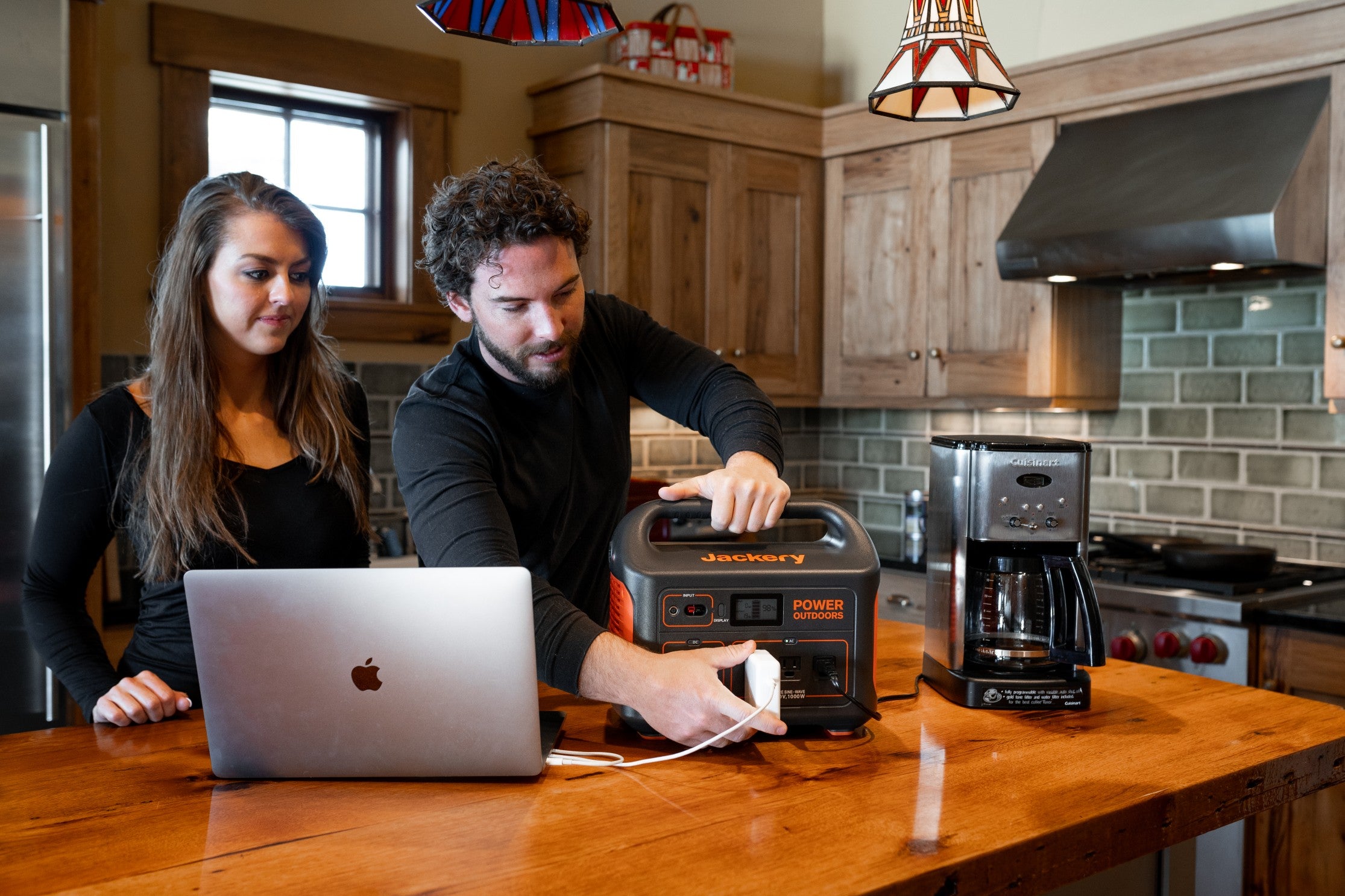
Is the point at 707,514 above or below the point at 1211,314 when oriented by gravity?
below

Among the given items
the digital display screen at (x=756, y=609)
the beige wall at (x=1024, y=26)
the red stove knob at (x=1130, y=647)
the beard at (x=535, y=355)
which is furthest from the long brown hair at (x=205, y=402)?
the beige wall at (x=1024, y=26)

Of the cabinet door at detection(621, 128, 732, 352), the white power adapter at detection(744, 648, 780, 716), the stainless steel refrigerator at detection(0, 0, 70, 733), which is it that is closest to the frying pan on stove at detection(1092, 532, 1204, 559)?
the cabinet door at detection(621, 128, 732, 352)

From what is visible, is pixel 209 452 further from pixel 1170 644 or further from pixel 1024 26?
pixel 1024 26

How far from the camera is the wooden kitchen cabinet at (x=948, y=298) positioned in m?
3.29

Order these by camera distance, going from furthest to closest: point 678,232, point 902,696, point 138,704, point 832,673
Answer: point 678,232, point 902,696, point 138,704, point 832,673

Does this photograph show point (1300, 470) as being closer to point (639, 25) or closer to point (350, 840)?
point (639, 25)

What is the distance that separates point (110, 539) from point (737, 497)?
37.9 inches

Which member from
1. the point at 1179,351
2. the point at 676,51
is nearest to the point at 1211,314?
the point at 1179,351

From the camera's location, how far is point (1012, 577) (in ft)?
5.17

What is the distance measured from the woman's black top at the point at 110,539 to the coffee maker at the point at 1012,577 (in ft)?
3.00

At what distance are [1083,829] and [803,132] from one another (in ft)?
9.73

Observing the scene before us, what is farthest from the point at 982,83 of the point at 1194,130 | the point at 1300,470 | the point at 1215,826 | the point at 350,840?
the point at 1300,470

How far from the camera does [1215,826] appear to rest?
4.01ft

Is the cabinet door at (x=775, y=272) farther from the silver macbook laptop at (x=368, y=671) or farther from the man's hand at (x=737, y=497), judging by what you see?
the silver macbook laptop at (x=368, y=671)
